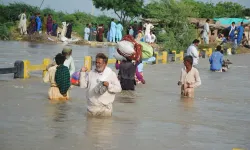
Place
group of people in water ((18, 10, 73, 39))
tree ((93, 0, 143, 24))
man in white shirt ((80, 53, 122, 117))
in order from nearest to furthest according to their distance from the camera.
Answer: man in white shirt ((80, 53, 122, 117))
group of people in water ((18, 10, 73, 39))
tree ((93, 0, 143, 24))

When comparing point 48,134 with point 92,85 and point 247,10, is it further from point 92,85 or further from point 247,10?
point 247,10

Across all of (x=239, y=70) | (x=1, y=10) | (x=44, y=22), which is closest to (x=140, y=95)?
(x=239, y=70)

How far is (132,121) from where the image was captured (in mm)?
11148

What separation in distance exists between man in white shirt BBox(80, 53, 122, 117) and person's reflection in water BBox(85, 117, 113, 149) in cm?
22

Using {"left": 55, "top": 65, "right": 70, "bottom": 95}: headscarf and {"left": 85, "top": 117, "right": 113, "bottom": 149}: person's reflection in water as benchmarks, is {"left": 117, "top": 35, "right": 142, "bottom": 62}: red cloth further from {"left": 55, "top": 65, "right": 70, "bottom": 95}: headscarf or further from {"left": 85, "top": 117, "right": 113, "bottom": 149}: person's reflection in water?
{"left": 85, "top": 117, "right": 113, "bottom": 149}: person's reflection in water

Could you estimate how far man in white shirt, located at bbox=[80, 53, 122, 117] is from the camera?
35.8 ft

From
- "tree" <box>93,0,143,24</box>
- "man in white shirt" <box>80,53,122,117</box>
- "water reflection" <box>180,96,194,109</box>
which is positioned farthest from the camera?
"tree" <box>93,0,143,24</box>

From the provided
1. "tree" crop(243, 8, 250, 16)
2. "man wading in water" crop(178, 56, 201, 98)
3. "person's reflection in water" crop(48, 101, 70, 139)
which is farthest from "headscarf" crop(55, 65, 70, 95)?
"tree" crop(243, 8, 250, 16)

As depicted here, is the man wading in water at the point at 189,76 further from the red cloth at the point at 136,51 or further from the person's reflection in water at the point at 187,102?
the red cloth at the point at 136,51

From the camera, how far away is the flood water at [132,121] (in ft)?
29.5

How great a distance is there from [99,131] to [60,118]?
1364 mm

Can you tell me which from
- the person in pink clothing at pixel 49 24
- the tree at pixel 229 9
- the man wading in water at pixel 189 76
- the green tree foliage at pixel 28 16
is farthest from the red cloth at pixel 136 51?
the tree at pixel 229 9

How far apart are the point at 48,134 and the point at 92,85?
1.86 m

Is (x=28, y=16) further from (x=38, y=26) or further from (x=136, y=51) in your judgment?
(x=136, y=51)
